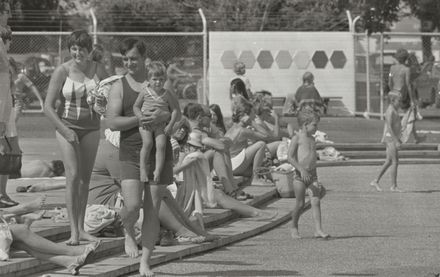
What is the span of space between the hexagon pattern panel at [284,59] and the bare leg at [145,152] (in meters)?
23.1

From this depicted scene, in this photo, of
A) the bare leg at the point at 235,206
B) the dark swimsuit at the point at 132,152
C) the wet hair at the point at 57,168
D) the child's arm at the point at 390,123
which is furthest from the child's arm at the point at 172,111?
the child's arm at the point at 390,123

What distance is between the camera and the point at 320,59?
3334 cm

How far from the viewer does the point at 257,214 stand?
1448cm

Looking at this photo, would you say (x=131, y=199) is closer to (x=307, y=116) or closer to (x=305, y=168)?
(x=305, y=168)

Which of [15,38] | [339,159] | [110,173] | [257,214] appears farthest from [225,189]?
[15,38]

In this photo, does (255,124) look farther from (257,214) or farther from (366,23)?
(366,23)

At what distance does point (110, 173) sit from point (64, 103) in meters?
1.86

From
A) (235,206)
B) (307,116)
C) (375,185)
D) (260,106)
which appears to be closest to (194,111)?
(235,206)

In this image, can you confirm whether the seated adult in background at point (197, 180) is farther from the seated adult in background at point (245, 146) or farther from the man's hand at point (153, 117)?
the seated adult in background at point (245, 146)

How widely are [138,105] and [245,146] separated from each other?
7474mm

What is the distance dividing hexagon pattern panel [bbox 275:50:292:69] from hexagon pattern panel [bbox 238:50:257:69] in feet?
2.00

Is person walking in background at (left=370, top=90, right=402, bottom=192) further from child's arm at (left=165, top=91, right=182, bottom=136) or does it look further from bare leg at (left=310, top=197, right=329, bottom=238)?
child's arm at (left=165, top=91, right=182, bottom=136)

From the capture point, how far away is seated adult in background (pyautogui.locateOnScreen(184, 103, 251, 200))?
14.4 metres

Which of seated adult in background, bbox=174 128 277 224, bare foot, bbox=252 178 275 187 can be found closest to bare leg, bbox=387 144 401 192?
bare foot, bbox=252 178 275 187
